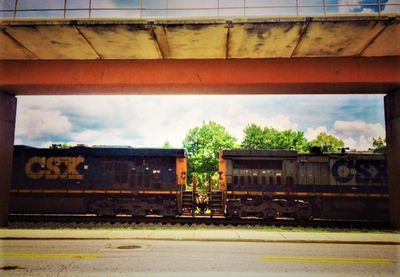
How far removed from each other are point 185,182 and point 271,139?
50.2 meters

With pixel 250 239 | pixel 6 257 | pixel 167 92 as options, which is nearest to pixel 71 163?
pixel 167 92

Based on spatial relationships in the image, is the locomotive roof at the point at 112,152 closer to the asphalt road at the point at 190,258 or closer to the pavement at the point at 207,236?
the pavement at the point at 207,236

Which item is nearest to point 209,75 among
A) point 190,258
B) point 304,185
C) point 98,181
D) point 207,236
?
point 207,236

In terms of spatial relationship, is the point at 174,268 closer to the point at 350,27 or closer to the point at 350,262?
the point at 350,262

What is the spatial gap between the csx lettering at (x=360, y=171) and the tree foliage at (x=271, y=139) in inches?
1842

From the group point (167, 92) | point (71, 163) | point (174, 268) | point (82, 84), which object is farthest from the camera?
point (71, 163)

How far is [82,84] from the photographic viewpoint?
39.4 ft

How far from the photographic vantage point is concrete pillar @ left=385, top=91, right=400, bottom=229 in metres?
12.7

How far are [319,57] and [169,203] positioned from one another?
10706mm

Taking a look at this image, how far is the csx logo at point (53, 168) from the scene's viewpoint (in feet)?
59.8

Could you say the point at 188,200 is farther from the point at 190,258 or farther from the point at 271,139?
the point at 271,139

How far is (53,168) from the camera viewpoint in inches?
721

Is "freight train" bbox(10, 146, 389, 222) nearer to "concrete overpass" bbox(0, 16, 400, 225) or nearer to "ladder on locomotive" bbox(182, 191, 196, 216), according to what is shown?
"ladder on locomotive" bbox(182, 191, 196, 216)

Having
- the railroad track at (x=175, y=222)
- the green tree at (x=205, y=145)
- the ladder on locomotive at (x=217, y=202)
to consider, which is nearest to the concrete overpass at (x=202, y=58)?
the railroad track at (x=175, y=222)
